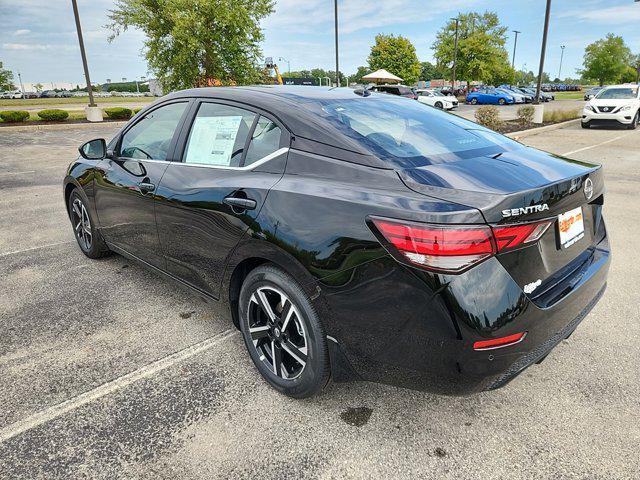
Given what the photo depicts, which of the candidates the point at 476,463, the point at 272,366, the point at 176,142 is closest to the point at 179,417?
the point at 272,366

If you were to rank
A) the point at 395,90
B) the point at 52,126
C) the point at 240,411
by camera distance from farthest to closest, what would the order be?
the point at 395,90 < the point at 52,126 < the point at 240,411

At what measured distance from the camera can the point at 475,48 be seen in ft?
175

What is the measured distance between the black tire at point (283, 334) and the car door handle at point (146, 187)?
1.09 m

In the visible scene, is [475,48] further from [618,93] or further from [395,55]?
[618,93]

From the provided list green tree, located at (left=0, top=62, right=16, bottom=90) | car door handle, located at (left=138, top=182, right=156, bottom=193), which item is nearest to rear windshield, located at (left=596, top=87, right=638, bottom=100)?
car door handle, located at (left=138, top=182, right=156, bottom=193)

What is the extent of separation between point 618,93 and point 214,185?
20555 millimetres

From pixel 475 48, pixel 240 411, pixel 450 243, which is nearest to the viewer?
pixel 450 243

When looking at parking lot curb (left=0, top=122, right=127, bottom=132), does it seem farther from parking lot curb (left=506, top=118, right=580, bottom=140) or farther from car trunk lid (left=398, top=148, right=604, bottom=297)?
car trunk lid (left=398, top=148, right=604, bottom=297)

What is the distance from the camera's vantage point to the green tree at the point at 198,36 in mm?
19672

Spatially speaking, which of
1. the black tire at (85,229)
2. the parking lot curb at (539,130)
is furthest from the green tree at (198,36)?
the black tire at (85,229)

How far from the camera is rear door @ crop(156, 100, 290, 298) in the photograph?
7.88 feet

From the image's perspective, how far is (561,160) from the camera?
2.47 meters

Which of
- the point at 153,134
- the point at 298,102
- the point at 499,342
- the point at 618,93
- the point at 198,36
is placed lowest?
the point at 499,342

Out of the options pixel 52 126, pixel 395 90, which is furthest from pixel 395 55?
pixel 52 126
